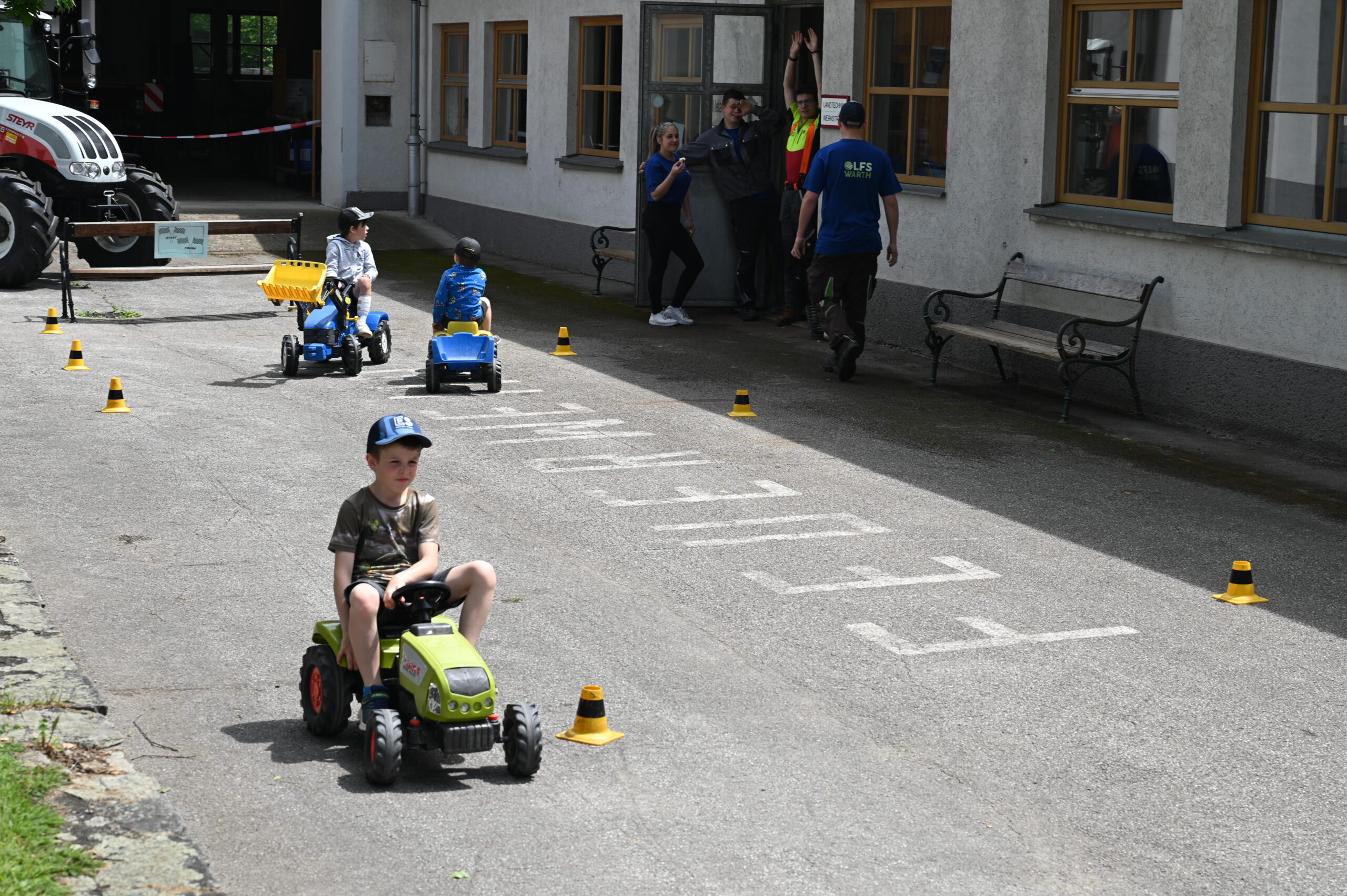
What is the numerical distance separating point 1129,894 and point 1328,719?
76.0 inches

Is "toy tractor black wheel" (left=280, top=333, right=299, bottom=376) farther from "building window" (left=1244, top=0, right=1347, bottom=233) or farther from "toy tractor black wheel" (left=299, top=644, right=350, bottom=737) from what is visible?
"toy tractor black wheel" (left=299, top=644, right=350, bottom=737)

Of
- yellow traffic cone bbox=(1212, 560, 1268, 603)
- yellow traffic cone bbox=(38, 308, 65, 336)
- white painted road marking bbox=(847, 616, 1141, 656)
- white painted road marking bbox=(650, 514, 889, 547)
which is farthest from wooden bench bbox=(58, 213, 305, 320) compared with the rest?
yellow traffic cone bbox=(1212, 560, 1268, 603)

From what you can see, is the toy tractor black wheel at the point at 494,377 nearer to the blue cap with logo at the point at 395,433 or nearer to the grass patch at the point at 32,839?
the blue cap with logo at the point at 395,433

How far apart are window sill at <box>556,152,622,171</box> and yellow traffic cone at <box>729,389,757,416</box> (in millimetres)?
8546

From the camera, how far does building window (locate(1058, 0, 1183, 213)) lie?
12969mm

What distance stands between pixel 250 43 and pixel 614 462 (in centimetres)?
3675

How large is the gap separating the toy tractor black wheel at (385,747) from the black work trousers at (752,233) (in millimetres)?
12733

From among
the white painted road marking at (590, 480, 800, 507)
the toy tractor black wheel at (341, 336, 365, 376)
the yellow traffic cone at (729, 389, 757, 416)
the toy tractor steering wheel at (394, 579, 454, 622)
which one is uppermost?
the toy tractor black wheel at (341, 336, 365, 376)

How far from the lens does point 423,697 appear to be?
546 centimetres

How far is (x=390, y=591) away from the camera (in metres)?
5.71

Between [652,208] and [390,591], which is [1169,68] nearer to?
[652,208]

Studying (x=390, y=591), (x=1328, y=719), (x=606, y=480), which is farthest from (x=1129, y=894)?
(x=606, y=480)

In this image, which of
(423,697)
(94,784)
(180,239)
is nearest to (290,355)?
(180,239)

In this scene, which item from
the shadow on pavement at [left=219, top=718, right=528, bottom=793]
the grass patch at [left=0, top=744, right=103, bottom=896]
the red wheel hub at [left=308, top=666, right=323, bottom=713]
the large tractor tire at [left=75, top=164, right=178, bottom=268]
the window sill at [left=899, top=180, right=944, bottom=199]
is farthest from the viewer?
the large tractor tire at [left=75, top=164, right=178, bottom=268]
